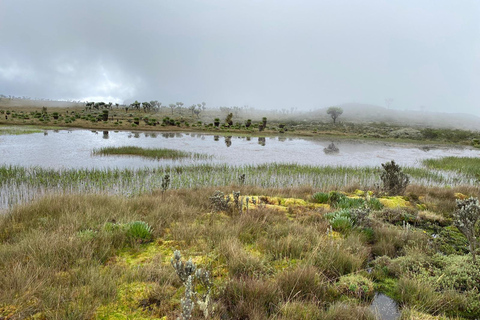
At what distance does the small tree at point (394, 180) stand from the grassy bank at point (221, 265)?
13.0 ft

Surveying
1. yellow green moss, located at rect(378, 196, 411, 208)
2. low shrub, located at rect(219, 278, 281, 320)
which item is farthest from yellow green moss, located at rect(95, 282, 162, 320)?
yellow green moss, located at rect(378, 196, 411, 208)

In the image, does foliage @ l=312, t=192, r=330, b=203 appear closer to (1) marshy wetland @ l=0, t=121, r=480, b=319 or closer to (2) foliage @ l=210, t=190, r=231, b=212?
(1) marshy wetland @ l=0, t=121, r=480, b=319

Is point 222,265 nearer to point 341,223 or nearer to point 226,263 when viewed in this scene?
point 226,263

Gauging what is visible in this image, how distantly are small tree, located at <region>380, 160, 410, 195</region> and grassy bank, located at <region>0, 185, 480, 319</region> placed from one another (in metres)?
3.96

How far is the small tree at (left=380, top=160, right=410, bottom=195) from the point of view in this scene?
10.2m

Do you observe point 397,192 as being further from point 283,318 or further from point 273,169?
point 283,318

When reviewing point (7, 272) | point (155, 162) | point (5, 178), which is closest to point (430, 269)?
point (7, 272)

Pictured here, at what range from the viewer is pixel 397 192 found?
33.7ft

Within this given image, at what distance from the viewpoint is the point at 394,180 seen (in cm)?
1026

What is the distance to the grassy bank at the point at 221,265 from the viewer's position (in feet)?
9.75

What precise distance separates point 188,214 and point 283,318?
406cm

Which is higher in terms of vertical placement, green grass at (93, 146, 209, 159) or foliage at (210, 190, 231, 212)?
green grass at (93, 146, 209, 159)

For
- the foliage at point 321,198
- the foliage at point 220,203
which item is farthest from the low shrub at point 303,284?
the foliage at point 321,198

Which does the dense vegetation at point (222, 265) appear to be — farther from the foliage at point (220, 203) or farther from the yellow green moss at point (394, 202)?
the yellow green moss at point (394, 202)
